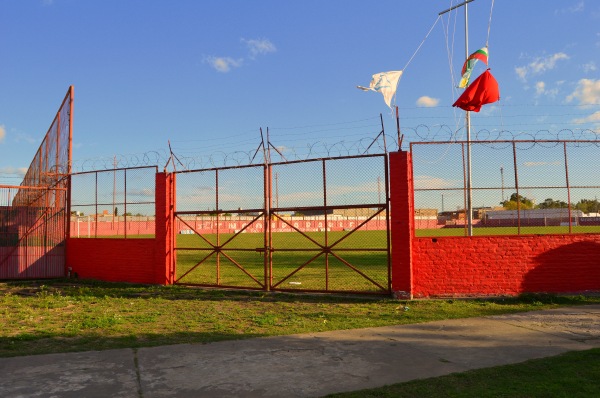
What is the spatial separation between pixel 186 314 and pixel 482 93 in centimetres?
925

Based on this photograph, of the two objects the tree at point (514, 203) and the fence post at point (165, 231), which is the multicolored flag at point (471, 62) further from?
the fence post at point (165, 231)

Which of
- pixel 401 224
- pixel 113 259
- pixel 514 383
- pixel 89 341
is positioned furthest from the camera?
pixel 113 259

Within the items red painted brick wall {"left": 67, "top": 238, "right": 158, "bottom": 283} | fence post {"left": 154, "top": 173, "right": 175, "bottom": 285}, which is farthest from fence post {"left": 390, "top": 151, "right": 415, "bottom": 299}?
red painted brick wall {"left": 67, "top": 238, "right": 158, "bottom": 283}

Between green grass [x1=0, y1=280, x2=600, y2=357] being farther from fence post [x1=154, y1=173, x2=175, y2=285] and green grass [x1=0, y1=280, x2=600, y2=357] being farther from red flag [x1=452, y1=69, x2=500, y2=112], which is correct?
red flag [x1=452, y1=69, x2=500, y2=112]

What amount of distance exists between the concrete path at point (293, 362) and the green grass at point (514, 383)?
23 centimetres

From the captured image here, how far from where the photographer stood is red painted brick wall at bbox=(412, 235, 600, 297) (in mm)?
10602

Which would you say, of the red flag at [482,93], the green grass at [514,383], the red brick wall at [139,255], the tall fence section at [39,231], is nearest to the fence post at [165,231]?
the red brick wall at [139,255]

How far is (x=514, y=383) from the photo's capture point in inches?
198

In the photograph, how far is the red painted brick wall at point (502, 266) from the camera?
34.8 feet

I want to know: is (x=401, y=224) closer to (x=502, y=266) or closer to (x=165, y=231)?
(x=502, y=266)

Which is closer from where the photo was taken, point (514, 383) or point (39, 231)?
point (514, 383)

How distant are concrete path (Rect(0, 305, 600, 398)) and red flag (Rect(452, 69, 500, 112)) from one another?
681 centimetres

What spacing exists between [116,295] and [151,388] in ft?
24.2

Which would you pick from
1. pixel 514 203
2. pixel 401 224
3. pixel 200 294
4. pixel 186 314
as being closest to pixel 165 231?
pixel 200 294
